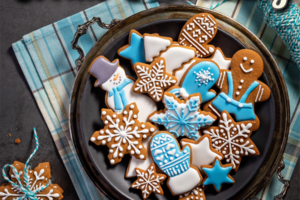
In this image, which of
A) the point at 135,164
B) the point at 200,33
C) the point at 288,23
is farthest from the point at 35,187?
the point at 288,23

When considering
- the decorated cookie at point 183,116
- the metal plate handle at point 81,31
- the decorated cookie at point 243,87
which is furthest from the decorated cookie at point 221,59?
the metal plate handle at point 81,31

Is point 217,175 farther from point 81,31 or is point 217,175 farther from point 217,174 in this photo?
point 81,31

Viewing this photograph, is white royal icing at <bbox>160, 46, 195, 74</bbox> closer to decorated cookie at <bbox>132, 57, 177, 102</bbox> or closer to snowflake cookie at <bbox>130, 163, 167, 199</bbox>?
decorated cookie at <bbox>132, 57, 177, 102</bbox>

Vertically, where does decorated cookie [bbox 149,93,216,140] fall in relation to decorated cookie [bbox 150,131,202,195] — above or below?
above

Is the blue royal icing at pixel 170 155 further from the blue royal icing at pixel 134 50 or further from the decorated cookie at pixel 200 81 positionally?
the blue royal icing at pixel 134 50

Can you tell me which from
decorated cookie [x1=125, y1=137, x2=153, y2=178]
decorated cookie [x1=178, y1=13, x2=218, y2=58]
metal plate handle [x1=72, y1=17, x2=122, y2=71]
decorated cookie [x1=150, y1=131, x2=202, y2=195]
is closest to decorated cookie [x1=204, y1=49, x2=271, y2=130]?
decorated cookie [x1=178, y1=13, x2=218, y2=58]

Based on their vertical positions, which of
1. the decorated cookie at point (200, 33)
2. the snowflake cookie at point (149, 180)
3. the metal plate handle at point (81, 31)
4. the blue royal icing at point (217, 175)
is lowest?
the blue royal icing at point (217, 175)

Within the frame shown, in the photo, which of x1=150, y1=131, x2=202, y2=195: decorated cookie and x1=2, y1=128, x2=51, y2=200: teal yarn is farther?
x1=2, y1=128, x2=51, y2=200: teal yarn
